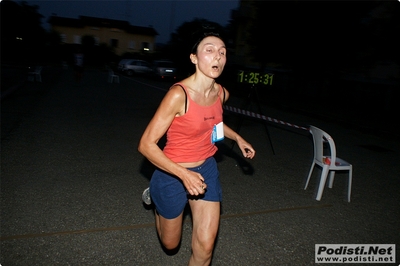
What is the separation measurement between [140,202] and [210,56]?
2.72m

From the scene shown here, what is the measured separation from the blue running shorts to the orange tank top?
134 mm

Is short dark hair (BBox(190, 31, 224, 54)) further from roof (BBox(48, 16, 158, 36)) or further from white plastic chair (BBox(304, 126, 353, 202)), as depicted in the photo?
roof (BBox(48, 16, 158, 36))

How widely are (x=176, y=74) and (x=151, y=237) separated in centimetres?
2671

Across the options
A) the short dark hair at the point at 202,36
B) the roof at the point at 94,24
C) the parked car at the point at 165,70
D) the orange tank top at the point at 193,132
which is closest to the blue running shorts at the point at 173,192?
the orange tank top at the point at 193,132

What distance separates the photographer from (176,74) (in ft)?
98.0

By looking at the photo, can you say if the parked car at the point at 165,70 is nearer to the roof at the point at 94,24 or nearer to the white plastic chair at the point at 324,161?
the white plastic chair at the point at 324,161

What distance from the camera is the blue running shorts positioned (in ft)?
9.37

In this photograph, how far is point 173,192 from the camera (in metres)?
2.86

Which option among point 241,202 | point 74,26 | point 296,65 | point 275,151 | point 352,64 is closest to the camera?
point 241,202

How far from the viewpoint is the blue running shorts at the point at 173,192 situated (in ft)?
9.37

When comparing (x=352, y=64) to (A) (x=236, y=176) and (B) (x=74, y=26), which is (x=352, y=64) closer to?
(A) (x=236, y=176)

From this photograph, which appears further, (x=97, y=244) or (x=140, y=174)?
(x=140, y=174)

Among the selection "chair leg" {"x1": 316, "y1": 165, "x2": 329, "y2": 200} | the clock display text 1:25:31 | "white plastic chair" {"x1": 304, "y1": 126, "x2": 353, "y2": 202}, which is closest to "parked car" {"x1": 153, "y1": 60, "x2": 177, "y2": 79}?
the clock display text 1:25:31

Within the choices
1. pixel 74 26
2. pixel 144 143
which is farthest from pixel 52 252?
pixel 74 26
